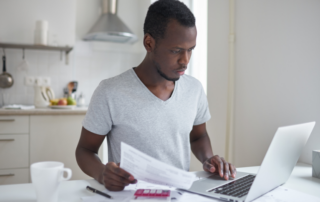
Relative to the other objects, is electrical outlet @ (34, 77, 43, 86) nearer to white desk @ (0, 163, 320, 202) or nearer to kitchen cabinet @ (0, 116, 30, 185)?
kitchen cabinet @ (0, 116, 30, 185)

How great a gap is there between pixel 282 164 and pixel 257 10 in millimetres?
1030

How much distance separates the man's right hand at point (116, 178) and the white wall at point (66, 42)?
A: 2.13 m

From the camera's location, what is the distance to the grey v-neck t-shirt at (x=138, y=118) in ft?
3.37

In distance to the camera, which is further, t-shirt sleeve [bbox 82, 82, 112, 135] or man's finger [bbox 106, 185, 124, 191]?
t-shirt sleeve [bbox 82, 82, 112, 135]

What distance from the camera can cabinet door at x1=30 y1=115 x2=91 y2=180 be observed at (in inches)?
86.2

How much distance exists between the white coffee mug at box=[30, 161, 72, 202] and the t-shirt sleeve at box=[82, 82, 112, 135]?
0.35 meters

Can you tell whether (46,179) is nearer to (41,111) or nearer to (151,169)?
(151,169)

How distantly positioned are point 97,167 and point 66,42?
1.99m

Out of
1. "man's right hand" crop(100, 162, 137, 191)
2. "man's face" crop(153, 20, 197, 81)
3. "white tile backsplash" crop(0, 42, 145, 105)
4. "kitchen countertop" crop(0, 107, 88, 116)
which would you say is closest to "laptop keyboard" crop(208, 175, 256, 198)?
"man's right hand" crop(100, 162, 137, 191)

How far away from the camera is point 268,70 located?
57.5 inches

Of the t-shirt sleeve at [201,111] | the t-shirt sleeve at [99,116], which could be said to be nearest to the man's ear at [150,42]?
the t-shirt sleeve at [99,116]

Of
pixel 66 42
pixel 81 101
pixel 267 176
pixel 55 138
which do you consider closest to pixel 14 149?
pixel 55 138

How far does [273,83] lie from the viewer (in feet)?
4.67

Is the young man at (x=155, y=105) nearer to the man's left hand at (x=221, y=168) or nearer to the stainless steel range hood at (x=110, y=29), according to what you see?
the man's left hand at (x=221, y=168)
